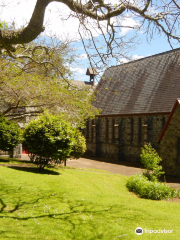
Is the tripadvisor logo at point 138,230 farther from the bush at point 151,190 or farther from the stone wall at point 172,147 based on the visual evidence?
the stone wall at point 172,147

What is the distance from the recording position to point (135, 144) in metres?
23.6

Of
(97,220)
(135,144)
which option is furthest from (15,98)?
(135,144)

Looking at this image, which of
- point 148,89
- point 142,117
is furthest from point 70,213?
point 148,89

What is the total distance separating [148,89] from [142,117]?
3.13 metres

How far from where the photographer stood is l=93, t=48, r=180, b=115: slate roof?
2128 centimetres

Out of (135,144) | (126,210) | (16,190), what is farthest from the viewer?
(135,144)

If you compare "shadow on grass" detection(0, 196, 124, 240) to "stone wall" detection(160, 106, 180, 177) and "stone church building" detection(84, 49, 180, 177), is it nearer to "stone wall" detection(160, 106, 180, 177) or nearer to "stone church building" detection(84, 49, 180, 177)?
"stone wall" detection(160, 106, 180, 177)

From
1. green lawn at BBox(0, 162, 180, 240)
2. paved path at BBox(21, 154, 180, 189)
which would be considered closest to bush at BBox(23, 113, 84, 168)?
green lawn at BBox(0, 162, 180, 240)

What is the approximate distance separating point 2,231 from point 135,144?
18.9 m

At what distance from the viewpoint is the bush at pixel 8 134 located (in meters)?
14.9

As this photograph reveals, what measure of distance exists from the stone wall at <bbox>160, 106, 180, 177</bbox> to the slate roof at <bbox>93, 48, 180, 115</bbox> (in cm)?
349

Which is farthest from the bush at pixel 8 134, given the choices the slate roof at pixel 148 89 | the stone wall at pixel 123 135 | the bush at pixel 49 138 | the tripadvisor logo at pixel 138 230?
the stone wall at pixel 123 135

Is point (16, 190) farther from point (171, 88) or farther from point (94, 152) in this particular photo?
point (94, 152)

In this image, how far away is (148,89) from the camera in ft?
79.6
